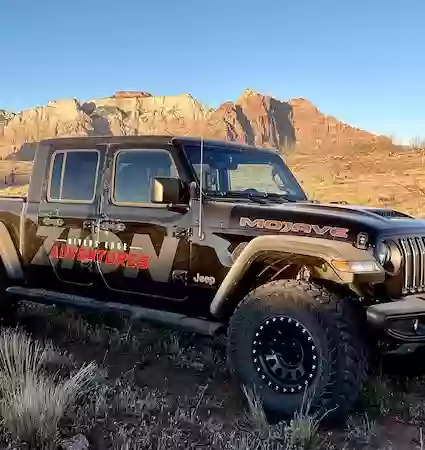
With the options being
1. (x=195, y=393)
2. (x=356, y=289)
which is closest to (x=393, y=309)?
A: (x=356, y=289)

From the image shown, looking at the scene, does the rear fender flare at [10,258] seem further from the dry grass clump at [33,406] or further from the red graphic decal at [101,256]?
the dry grass clump at [33,406]

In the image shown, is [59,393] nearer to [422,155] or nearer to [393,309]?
[393,309]

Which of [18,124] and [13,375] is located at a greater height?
[18,124]

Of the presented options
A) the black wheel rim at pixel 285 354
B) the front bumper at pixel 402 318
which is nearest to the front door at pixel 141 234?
the black wheel rim at pixel 285 354

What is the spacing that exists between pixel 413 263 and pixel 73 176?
120 inches

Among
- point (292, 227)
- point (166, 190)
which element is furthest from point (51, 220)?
point (292, 227)

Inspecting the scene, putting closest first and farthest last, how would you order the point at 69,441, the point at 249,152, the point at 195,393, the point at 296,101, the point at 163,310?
1. the point at 69,441
2. the point at 195,393
3. the point at 163,310
4. the point at 249,152
5. the point at 296,101

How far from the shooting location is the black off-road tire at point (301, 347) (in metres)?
3.90

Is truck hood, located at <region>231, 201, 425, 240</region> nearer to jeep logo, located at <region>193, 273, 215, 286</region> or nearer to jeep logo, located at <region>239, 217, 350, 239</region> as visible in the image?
jeep logo, located at <region>239, 217, 350, 239</region>

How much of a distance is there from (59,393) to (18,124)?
8171 cm

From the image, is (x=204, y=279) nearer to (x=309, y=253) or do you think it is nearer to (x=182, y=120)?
(x=309, y=253)

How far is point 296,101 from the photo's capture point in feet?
261

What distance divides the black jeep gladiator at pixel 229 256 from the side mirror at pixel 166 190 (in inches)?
0.4

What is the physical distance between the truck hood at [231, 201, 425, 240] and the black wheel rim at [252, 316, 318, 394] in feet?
2.02
